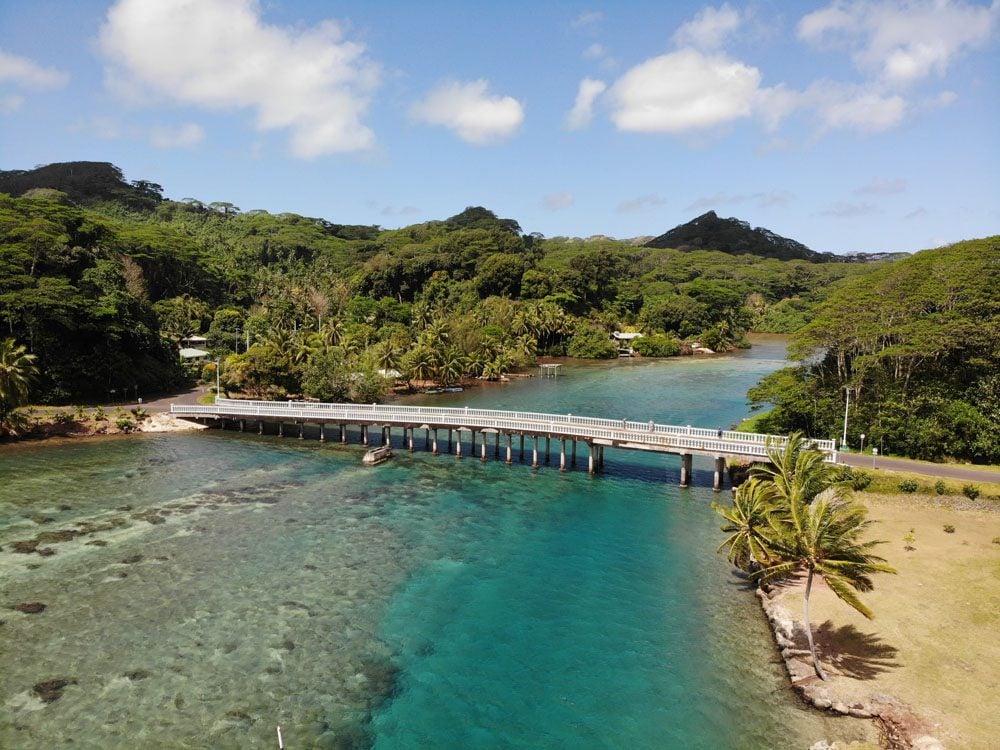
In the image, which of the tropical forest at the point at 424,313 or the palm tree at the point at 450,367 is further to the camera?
the palm tree at the point at 450,367

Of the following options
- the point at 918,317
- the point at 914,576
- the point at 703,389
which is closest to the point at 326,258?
the point at 703,389

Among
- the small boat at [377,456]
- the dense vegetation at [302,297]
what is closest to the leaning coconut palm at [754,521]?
the small boat at [377,456]

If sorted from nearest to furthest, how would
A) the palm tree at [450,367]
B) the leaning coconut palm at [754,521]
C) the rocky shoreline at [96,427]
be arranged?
the leaning coconut palm at [754,521], the rocky shoreline at [96,427], the palm tree at [450,367]

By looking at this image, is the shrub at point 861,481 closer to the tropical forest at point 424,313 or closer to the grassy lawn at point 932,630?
the grassy lawn at point 932,630

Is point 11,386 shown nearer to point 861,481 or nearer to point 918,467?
point 861,481

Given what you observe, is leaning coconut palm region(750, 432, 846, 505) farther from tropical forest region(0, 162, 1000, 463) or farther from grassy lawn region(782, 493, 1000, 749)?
tropical forest region(0, 162, 1000, 463)

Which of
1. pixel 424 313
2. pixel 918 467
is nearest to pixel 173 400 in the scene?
pixel 424 313
